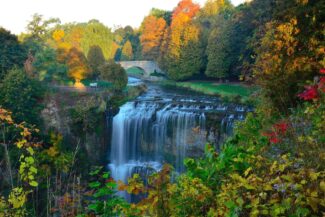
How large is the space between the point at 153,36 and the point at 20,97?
27314mm

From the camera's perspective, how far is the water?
625 inches

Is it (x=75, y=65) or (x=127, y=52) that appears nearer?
(x=75, y=65)

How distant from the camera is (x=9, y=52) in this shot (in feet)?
61.9

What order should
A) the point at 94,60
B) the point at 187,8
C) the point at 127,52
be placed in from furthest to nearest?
the point at 127,52 < the point at 187,8 < the point at 94,60

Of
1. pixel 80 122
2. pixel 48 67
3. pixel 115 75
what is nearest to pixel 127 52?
pixel 115 75

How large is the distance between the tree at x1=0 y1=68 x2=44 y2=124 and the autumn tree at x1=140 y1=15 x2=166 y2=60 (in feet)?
86.0

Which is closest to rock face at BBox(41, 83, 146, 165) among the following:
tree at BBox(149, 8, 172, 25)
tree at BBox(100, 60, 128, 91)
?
tree at BBox(100, 60, 128, 91)

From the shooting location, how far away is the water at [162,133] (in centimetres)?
1588

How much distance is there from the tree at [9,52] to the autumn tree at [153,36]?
75.0 feet

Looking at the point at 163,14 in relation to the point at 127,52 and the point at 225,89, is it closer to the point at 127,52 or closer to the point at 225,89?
the point at 127,52

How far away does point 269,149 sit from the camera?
3900mm

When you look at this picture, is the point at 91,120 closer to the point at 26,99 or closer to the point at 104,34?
the point at 26,99

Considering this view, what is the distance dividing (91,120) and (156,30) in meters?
26.5

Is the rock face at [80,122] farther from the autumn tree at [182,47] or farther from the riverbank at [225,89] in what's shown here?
the autumn tree at [182,47]
